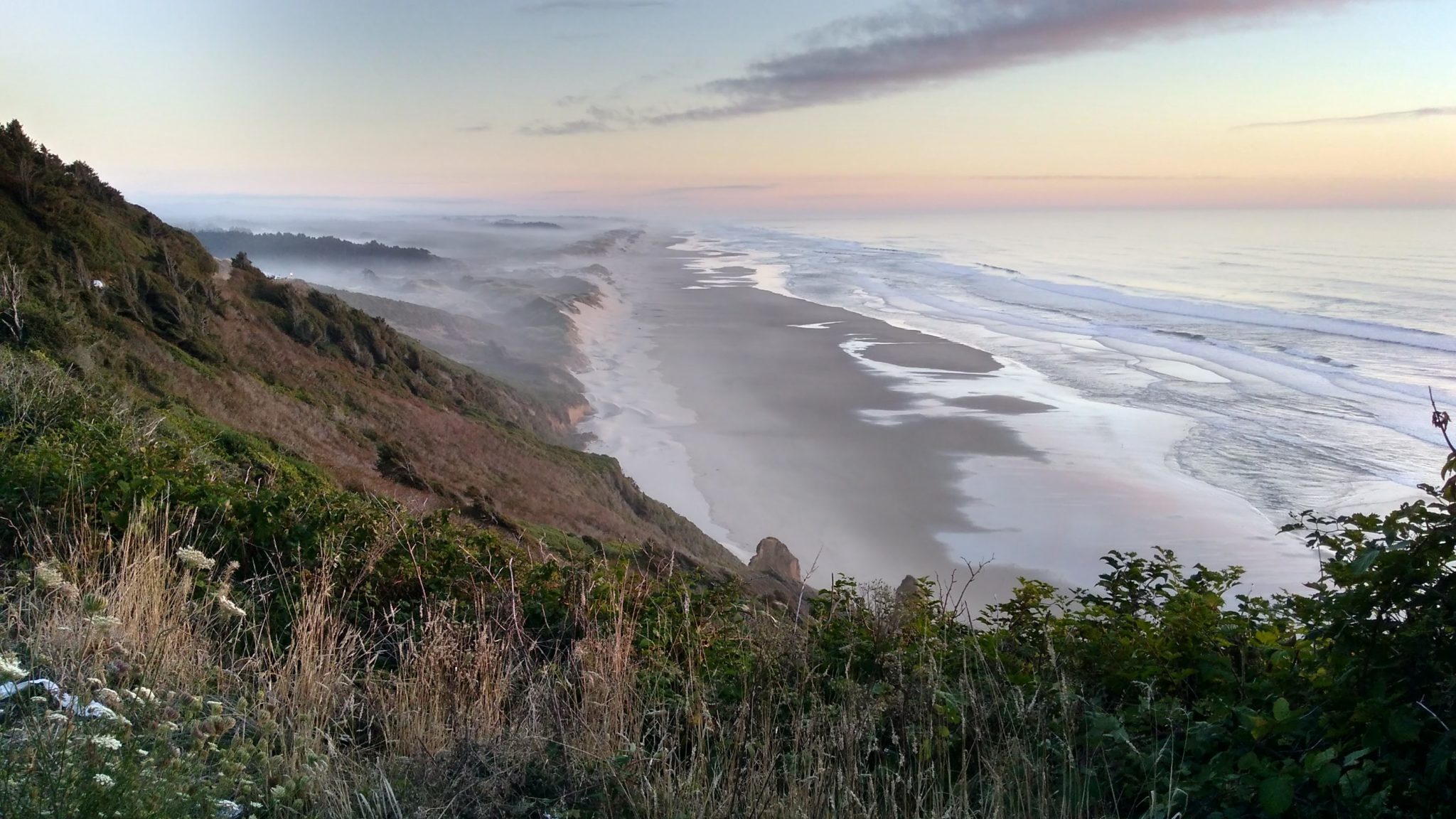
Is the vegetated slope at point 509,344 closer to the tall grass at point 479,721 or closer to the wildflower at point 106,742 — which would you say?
the tall grass at point 479,721

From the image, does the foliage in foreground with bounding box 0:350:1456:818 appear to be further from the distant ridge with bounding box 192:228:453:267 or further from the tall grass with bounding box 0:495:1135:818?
the distant ridge with bounding box 192:228:453:267

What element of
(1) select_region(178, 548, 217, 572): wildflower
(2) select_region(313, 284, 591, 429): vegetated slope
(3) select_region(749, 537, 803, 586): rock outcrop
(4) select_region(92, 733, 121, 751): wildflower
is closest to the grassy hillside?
(4) select_region(92, 733, 121, 751): wildflower

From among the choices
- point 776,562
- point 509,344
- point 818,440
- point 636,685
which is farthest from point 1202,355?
point 636,685

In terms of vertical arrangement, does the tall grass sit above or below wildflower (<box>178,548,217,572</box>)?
below

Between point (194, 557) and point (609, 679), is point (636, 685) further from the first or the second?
point (194, 557)

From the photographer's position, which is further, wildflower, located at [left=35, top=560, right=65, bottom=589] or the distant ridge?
the distant ridge

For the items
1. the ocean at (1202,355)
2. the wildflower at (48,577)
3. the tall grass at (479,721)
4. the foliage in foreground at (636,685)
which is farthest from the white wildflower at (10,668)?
the ocean at (1202,355)

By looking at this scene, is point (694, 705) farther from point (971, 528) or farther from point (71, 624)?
point (971, 528)

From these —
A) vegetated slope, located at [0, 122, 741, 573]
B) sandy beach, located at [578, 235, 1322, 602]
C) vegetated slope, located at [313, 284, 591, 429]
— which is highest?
vegetated slope, located at [0, 122, 741, 573]
